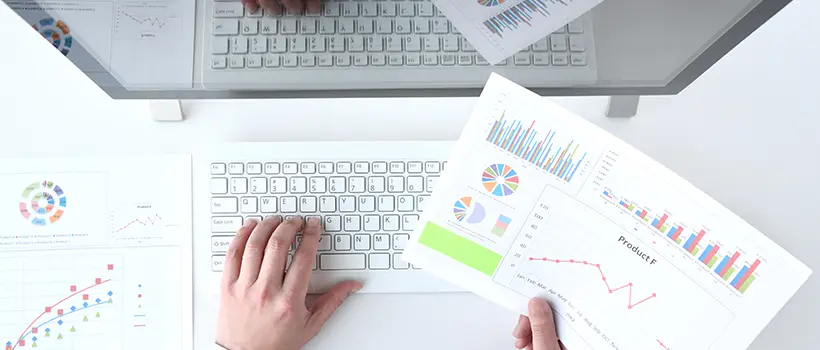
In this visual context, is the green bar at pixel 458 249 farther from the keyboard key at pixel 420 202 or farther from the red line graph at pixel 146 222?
the red line graph at pixel 146 222

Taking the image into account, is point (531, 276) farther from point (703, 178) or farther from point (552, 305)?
point (703, 178)

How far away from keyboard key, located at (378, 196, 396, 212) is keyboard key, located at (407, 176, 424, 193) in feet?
0.08

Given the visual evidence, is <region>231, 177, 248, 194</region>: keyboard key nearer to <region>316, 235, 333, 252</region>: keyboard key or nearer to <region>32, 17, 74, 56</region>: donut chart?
<region>316, 235, 333, 252</region>: keyboard key

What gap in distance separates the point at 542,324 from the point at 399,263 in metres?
0.19

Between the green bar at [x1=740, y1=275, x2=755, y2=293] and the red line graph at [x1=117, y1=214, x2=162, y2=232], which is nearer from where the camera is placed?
the green bar at [x1=740, y1=275, x2=755, y2=293]

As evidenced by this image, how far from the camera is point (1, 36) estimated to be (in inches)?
32.9

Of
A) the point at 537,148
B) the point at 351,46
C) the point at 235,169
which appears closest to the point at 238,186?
the point at 235,169

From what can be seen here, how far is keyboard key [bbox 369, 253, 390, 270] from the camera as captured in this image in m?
0.78

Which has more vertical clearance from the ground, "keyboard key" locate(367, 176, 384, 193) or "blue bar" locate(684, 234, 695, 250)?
"blue bar" locate(684, 234, 695, 250)

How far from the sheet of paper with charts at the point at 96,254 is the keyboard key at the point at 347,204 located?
0.60ft

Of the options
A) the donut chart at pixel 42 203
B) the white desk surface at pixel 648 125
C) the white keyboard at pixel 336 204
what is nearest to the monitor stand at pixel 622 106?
the white desk surface at pixel 648 125

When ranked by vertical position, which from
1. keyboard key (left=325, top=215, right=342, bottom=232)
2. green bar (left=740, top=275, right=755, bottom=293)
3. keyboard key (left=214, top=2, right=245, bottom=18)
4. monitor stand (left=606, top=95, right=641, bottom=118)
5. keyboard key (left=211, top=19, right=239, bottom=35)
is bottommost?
keyboard key (left=325, top=215, right=342, bottom=232)

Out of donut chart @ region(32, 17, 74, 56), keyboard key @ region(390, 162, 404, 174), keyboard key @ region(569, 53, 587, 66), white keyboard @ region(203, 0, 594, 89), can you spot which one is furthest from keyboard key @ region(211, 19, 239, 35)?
keyboard key @ region(569, 53, 587, 66)

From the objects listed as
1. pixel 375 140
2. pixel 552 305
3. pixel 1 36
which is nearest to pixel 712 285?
pixel 552 305
